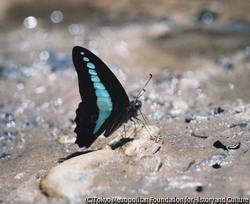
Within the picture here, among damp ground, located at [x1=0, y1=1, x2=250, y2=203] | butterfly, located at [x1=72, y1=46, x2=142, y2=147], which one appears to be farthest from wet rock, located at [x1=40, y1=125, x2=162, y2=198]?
butterfly, located at [x1=72, y1=46, x2=142, y2=147]

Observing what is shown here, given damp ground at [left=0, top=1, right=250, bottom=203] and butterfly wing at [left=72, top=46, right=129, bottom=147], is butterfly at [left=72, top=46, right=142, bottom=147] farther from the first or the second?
damp ground at [left=0, top=1, right=250, bottom=203]

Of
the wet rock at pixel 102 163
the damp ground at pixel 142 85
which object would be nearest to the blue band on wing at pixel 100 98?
the wet rock at pixel 102 163

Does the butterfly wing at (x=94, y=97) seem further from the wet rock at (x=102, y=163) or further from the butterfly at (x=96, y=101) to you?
the wet rock at (x=102, y=163)

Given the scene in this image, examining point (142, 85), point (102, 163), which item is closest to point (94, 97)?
point (102, 163)

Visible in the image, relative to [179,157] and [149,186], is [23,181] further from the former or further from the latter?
[179,157]

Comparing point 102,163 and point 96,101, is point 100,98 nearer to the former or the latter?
point 96,101
